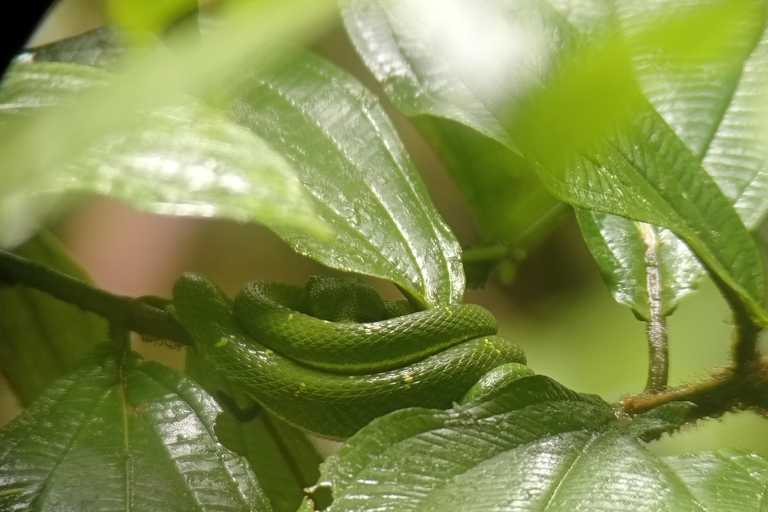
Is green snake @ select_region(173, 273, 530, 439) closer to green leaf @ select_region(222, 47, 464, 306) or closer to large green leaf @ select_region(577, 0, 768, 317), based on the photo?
green leaf @ select_region(222, 47, 464, 306)

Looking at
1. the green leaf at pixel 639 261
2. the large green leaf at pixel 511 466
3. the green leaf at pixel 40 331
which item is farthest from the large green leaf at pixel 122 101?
the green leaf at pixel 40 331

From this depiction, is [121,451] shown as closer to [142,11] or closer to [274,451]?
[274,451]

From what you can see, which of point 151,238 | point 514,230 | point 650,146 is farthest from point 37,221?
point 151,238

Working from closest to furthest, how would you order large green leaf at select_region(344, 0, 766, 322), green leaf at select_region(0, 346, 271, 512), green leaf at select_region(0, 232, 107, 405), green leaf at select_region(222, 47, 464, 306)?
large green leaf at select_region(344, 0, 766, 322), green leaf at select_region(0, 346, 271, 512), green leaf at select_region(222, 47, 464, 306), green leaf at select_region(0, 232, 107, 405)

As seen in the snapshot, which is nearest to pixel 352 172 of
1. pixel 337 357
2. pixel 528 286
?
pixel 337 357

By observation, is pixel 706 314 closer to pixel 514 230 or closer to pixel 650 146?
pixel 514 230

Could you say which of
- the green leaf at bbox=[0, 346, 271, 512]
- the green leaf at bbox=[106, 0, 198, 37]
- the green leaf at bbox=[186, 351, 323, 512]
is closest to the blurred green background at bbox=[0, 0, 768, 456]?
the green leaf at bbox=[186, 351, 323, 512]

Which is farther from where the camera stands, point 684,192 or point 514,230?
point 514,230
